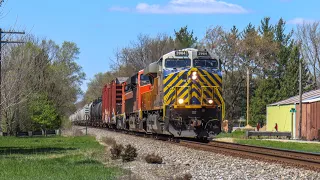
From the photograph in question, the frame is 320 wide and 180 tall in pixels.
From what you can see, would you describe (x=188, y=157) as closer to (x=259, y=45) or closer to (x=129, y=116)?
(x=129, y=116)

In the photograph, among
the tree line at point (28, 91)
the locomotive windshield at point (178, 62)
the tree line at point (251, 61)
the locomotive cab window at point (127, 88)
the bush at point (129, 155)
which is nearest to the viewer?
the bush at point (129, 155)

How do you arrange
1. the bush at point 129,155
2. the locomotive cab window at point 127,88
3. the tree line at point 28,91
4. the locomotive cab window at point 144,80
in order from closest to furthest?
1. the bush at point 129,155
2. the locomotive cab window at point 144,80
3. the locomotive cab window at point 127,88
4. the tree line at point 28,91

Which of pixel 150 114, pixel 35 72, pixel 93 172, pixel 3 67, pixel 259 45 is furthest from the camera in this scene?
pixel 259 45

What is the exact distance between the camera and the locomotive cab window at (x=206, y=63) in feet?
68.6

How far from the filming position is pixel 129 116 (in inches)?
1216

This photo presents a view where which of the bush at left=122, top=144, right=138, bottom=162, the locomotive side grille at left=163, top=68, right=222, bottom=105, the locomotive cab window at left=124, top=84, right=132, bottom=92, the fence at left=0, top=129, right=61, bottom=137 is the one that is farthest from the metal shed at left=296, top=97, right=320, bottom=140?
Result: the bush at left=122, top=144, right=138, bottom=162

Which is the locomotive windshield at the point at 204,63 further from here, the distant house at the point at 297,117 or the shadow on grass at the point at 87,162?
the distant house at the point at 297,117

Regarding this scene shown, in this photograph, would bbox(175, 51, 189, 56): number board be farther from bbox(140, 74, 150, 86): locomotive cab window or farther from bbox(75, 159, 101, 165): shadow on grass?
bbox(75, 159, 101, 165): shadow on grass

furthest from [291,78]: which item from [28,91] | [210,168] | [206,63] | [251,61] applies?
[210,168]

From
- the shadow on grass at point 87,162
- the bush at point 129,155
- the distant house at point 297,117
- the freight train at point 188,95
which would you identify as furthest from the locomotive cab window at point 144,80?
the distant house at point 297,117

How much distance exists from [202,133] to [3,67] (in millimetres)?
19632

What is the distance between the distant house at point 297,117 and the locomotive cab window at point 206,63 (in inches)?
730

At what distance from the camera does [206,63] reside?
21.0m

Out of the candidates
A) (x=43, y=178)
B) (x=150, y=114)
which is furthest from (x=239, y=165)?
(x=150, y=114)
